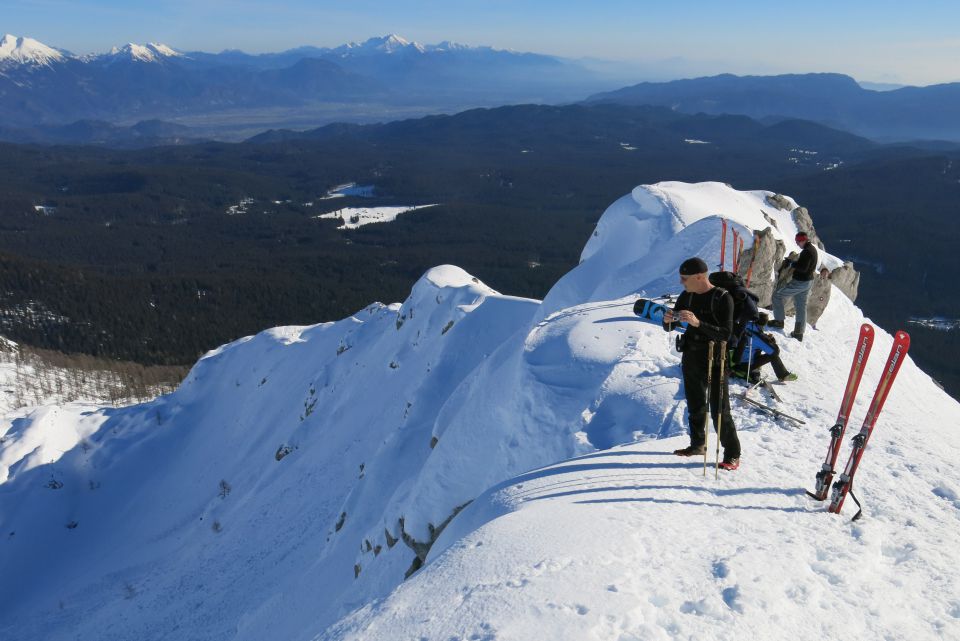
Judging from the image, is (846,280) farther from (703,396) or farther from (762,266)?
(703,396)

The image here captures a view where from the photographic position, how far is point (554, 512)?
26.8 feet

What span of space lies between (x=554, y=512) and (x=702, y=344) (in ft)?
11.1

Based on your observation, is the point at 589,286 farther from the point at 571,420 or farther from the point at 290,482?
the point at 290,482

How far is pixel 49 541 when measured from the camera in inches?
1837

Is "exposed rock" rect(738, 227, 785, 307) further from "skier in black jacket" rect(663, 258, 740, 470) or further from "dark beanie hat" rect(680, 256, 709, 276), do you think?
"dark beanie hat" rect(680, 256, 709, 276)

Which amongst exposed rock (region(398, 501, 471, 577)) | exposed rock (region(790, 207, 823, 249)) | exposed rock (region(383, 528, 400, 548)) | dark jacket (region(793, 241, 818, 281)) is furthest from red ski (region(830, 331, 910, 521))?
exposed rock (region(790, 207, 823, 249))

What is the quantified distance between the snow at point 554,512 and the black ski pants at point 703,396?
59 cm

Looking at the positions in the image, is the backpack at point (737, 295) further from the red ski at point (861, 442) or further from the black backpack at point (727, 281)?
the red ski at point (861, 442)

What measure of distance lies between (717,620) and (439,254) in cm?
15589

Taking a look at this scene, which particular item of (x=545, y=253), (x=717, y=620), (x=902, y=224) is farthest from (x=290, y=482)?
(x=902, y=224)

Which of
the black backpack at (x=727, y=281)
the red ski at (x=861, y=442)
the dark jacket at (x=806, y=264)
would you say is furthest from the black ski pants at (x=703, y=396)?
the dark jacket at (x=806, y=264)

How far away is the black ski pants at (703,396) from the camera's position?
870 centimetres

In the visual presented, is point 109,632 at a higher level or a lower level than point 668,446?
lower

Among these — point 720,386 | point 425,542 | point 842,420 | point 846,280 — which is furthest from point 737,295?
point 846,280
